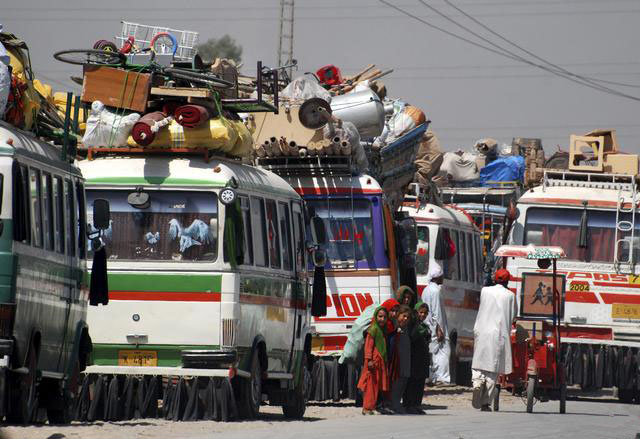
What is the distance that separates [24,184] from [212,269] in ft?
10.9

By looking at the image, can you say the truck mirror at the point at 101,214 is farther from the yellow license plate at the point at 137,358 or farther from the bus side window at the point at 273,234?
the bus side window at the point at 273,234

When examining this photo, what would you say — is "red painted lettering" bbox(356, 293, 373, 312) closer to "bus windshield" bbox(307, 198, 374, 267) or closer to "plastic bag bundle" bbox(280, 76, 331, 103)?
"bus windshield" bbox(307, 198, 374, 267)

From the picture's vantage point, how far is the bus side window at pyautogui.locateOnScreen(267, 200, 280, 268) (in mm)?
18969

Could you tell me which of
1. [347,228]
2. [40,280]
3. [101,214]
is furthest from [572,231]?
[40,280]

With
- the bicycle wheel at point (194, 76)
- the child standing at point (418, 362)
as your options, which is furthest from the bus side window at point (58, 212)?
the child standing at point (418, 362)

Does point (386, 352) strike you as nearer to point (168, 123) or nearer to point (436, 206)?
point (168, 123)

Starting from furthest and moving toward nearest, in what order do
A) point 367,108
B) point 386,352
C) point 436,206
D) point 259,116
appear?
point 436,206 < point 367,108 < point 259,116 < point 386,352

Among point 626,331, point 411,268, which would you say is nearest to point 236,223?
point 411,268

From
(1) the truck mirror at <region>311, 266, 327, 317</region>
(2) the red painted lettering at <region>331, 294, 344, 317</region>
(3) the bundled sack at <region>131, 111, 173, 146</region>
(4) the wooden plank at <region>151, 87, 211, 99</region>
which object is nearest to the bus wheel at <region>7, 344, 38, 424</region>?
(3) the bundled sack at <region>131, 111, 173, 146</region>

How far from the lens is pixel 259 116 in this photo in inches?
926

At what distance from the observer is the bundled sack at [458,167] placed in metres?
38.6

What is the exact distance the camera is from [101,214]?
16.3 m

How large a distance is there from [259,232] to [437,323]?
865 centimetres

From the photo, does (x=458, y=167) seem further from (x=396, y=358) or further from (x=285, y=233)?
(x=285, y=233)
